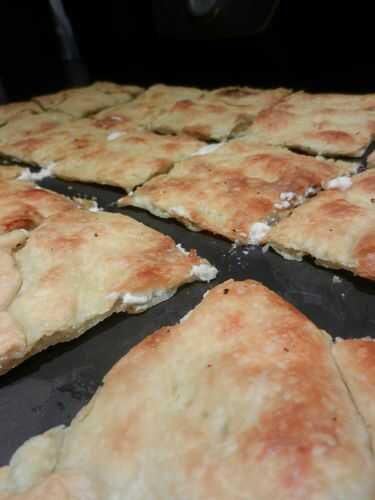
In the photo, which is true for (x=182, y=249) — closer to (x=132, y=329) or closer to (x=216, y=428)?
(x=132, y=329)

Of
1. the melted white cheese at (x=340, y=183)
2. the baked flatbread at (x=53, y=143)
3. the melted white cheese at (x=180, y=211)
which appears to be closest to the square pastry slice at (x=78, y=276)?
the melted white cheese at (x=180, y=211)

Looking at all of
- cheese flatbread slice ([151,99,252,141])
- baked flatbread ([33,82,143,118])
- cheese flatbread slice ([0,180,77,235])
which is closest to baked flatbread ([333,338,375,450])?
cheese flatbread slice ([0,180,77,235])

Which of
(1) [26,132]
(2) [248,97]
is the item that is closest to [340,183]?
(2) [248,97]

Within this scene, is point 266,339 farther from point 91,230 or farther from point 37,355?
point 91,230

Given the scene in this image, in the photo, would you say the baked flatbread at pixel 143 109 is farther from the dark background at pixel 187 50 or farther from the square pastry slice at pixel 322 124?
the square pastry slice at pixel 322 124

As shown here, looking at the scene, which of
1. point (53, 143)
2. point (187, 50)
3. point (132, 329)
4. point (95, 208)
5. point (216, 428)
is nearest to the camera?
point (216, 428)

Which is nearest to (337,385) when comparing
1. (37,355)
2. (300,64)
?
(37,355)
